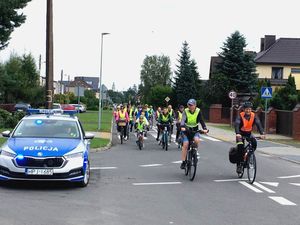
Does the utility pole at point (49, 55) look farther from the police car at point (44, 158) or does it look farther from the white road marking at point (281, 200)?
the white road marking at point (281, 200)

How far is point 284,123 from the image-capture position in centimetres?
3234

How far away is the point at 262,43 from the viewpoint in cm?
7788

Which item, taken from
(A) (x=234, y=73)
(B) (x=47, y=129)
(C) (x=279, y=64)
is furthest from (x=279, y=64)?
(B) (x=47, y=129)

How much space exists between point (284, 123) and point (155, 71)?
97747mm

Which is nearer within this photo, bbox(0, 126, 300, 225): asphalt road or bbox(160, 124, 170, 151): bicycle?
bbox(0, 126, 300, 225): asphalt road

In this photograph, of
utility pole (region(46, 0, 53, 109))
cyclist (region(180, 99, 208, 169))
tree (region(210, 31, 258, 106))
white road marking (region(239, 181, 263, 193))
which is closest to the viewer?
white road marking (region(239, 181, 263, 193))

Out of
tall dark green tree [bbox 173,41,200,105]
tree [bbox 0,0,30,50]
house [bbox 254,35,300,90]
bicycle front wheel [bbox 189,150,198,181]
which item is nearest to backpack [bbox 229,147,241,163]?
bicycle front wheel [bbox 189,150,198,181]

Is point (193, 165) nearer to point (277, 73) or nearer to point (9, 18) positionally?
point (9, 18)

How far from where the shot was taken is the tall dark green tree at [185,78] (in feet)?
252

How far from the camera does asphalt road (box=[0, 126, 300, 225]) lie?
23.7 feet

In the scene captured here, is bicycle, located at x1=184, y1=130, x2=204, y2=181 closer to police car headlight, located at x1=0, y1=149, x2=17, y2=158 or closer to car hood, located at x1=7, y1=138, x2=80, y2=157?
car hood, located at x1=7, y1=138, x2=80, y2=157

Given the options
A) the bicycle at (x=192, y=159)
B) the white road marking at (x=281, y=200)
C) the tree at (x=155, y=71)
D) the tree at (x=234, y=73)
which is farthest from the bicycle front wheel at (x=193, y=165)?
the tree at (x=155, y=71)

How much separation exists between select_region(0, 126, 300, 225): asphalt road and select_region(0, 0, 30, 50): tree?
20478 millimetres

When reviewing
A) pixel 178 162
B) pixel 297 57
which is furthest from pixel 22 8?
pixel 297 57
